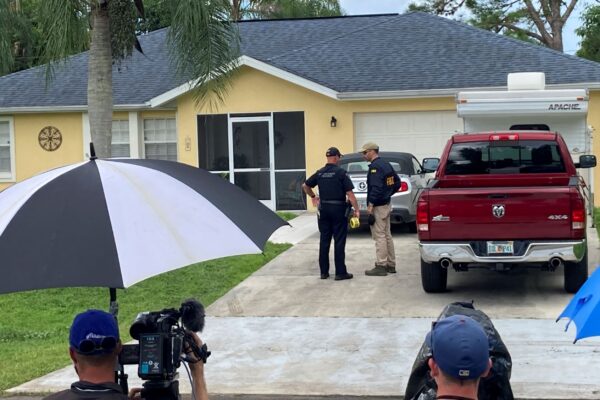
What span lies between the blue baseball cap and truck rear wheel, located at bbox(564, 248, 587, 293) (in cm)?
787

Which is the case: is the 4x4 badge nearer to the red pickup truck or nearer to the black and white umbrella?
the red pickup truck

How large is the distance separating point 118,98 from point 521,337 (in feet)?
49.8

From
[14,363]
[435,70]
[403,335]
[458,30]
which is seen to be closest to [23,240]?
[14,363]

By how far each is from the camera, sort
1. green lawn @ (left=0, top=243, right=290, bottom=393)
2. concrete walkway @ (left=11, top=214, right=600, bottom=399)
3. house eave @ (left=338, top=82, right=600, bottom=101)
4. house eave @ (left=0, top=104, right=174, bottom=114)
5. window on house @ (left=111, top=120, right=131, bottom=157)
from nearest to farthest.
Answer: concrete walkway @ (left=11, top=214, right=600, bottom=399)
green lawn @ (left=0, top=243, right=290, bottom=393)
house eave @ (left=338, top=82, right=600, bottom=101)
house eave @ (left=0, top=104, right=174, bottom=114)
window on house @ (left=111, top=120, right=131, bottom=157)

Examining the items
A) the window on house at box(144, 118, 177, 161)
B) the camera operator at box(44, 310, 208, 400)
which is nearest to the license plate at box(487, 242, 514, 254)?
the camera operator at box(44, 310, 208, 400)

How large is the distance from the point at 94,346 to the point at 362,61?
19.4 metres

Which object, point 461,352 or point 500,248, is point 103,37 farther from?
point 461,352

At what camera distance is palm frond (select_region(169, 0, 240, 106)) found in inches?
498

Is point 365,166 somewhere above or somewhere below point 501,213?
above

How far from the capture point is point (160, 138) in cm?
2208

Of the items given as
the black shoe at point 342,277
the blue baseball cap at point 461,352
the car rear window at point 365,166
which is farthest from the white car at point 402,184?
the blue baseball cap at point 461,352

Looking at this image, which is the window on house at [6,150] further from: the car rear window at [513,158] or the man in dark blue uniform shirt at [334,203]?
the car rear window at [513,158]

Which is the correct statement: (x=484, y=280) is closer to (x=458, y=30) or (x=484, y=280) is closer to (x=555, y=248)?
(x=555, y=248)

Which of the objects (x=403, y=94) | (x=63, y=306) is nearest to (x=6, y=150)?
(x=403, y=94)
